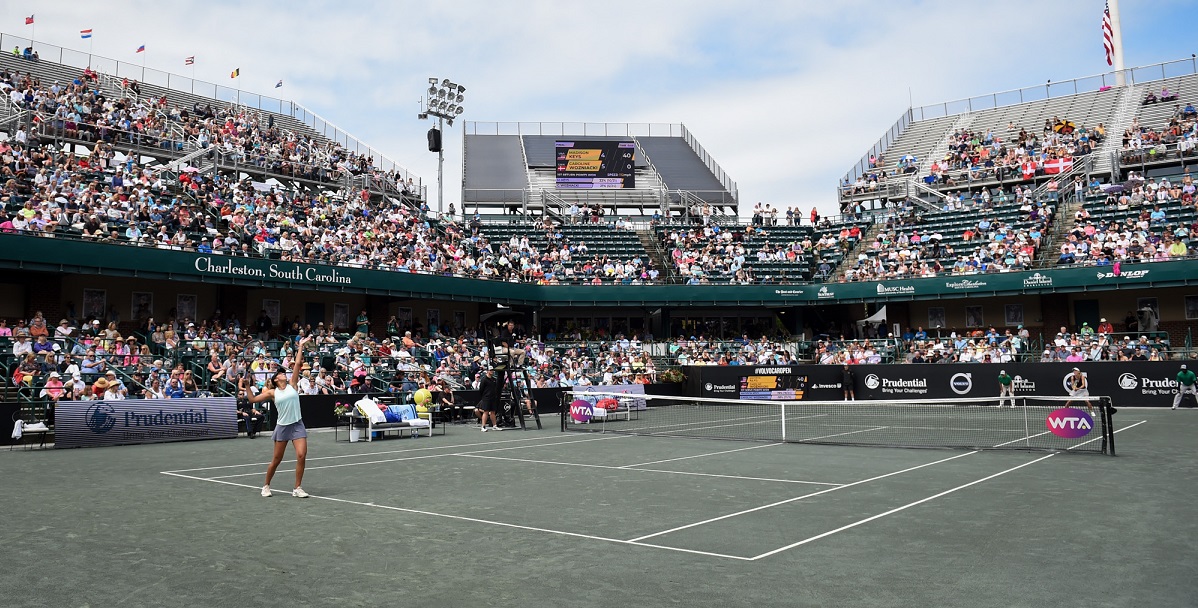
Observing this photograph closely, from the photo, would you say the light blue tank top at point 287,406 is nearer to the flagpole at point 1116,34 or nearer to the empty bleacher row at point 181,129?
the empty bleacher row at point 181,129

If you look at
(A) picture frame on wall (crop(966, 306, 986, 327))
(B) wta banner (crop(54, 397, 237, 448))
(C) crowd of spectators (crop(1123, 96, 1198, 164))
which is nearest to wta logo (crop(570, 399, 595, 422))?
(B) wta banner (crop(54, 397, 237, 448))

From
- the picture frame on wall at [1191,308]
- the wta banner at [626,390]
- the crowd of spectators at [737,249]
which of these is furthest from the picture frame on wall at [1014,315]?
the wta banner at [626,390]

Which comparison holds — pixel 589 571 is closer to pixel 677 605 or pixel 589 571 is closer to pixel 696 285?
pixel 677 605

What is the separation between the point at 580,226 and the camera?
50844 millimetres

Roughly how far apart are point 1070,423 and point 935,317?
29790mm

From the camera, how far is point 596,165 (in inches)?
2448

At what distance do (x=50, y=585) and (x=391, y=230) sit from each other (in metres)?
35.6

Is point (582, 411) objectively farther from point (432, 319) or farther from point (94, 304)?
point (432, 319)

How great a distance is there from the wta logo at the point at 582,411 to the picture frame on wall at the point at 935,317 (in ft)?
86.3

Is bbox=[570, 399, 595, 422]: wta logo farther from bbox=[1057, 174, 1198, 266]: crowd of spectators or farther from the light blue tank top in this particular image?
bbox=[1057, 174, 1198, 266]: crowd of spectators

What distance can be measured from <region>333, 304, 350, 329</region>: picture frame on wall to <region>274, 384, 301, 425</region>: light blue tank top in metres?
28.9

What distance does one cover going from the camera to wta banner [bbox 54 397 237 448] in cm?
2002

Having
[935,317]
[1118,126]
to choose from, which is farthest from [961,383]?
[1118,126]

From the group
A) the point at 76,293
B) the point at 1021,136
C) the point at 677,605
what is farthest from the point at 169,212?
the point at 1021,136
